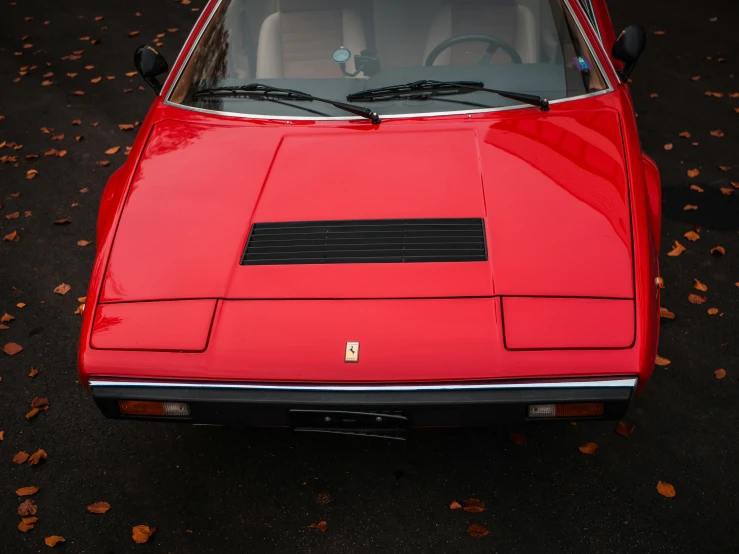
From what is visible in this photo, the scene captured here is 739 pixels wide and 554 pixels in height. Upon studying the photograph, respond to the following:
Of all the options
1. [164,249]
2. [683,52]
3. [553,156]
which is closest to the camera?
[164,249]

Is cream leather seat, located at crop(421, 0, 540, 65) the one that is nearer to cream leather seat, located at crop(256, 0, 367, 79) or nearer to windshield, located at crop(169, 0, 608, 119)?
windshield, located at crop(169, 0, 608, 119)

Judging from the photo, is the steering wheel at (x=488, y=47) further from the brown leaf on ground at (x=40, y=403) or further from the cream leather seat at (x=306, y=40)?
the brown leaf on ground at (x=40, y=403)

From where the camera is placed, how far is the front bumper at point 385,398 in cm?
246

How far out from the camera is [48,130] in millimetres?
6414

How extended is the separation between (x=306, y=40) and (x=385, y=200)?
1.29 metres

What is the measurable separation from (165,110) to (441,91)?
53.9 inches

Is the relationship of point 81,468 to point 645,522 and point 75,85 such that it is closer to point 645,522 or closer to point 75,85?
point 645,522

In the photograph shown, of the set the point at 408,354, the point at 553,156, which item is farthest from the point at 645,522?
the point at 553,156

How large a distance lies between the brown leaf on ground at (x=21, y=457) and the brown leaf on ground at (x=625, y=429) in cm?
278

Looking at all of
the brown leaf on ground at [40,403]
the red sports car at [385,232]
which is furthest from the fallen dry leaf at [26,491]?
the red sports car at [385,232]

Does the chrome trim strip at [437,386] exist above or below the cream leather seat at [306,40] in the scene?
below

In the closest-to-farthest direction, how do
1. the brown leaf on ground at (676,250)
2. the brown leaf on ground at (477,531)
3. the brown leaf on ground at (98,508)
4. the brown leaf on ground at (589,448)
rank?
the brown leaf on ground at (477,531), the brown leaf on ground at (98,508), the brown leaf on ground at (589,448), the brown leaf on ground at (676,250)

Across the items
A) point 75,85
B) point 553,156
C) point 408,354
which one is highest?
point 553,156

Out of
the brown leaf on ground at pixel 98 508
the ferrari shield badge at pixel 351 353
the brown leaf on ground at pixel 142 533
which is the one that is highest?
the ferrari shield badge at pixel 351 353
